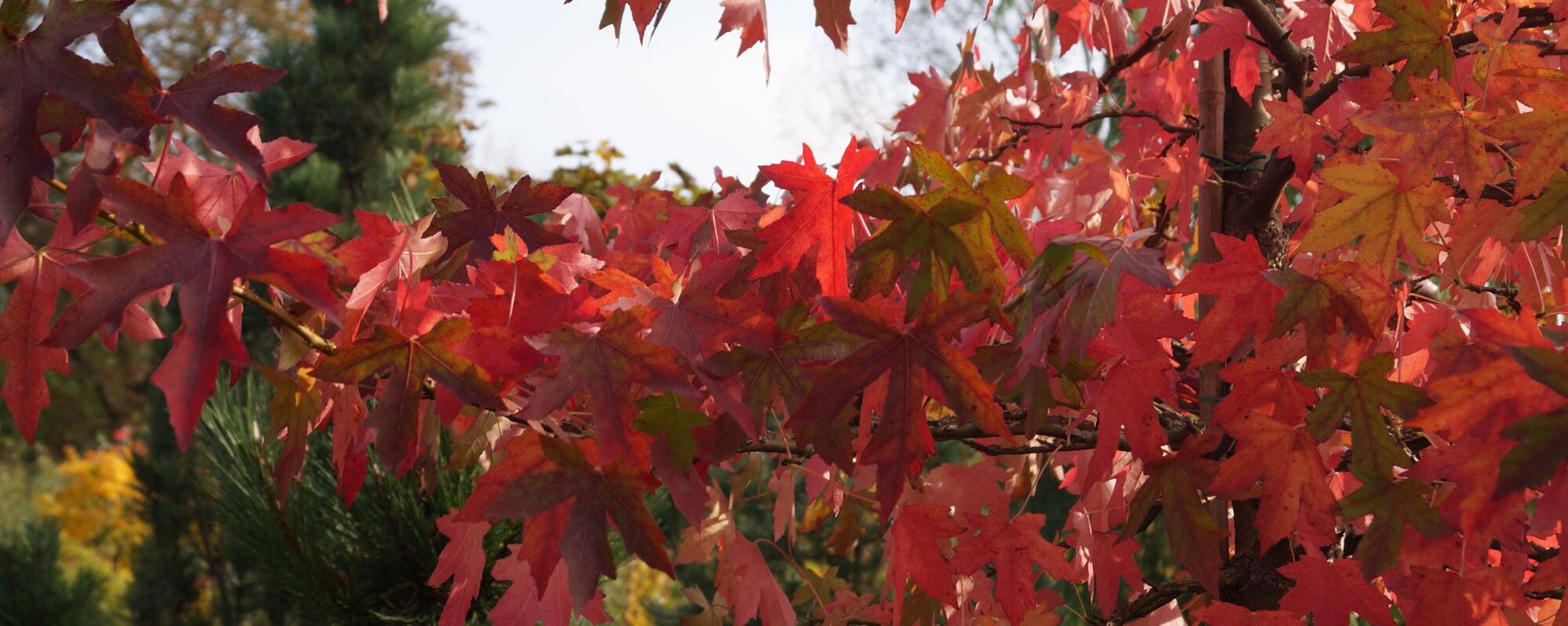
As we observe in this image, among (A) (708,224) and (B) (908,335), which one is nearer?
(B) (908,335)

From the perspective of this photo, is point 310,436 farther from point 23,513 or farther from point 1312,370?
point 23,513

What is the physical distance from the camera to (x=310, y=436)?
2.18m

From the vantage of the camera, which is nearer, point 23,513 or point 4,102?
point 4,102

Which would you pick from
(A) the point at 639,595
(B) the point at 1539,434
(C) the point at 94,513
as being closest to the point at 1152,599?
(B) the point at 1539,434

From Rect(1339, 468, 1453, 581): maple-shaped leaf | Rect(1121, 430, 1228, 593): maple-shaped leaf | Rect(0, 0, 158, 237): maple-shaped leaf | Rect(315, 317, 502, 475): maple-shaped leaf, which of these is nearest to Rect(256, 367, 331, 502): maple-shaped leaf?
Rect(315, 317, 502, 475): maple-shaped leaf

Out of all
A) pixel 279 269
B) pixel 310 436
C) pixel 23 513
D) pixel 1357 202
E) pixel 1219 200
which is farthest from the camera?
pixel 23 513

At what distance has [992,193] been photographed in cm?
82

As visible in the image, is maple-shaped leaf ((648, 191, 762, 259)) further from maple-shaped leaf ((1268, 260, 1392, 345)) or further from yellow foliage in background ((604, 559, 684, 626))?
yellow foliage in background ((604, 559, 684, 626))

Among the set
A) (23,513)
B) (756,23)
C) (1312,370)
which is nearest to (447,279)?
(756,23)

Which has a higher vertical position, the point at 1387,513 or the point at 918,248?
the point at 918,248

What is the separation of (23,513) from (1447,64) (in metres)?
9.10

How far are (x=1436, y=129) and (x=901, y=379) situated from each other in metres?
0.54

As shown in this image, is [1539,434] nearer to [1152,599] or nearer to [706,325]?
[706,325]

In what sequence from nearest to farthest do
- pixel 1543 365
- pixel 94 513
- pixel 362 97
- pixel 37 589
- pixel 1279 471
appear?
pixel 1543 365
pixel 1279 471
pixel 37 589
pixel 362 97
pixel 94 513
